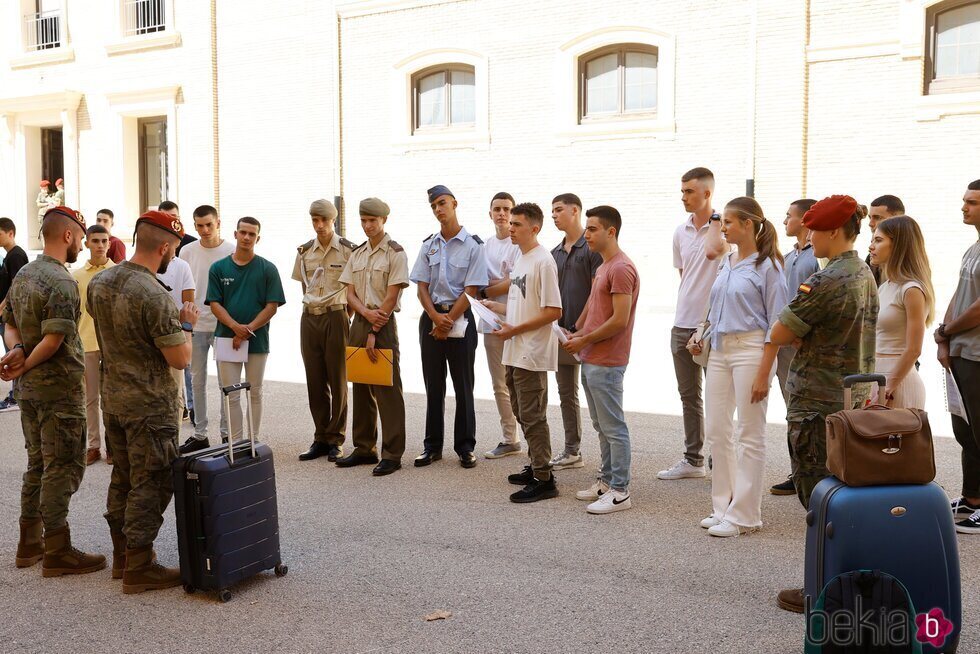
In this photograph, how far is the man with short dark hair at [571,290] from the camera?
745cm

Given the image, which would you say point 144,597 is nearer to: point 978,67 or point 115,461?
point 115,461

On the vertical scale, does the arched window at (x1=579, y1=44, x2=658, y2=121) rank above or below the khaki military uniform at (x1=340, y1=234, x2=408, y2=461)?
above

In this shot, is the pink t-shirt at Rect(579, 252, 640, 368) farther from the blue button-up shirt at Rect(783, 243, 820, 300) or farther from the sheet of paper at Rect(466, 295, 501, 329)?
the blue button-up shirt at Rect(783, 243, 820, 300)

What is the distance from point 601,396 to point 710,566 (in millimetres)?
1487

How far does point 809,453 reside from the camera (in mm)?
4812

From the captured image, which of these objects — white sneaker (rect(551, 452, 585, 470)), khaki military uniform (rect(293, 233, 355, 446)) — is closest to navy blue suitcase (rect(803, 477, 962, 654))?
white sneaker (rect(551, 452, 585, 470))

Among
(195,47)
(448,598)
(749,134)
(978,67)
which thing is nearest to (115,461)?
(448,598)

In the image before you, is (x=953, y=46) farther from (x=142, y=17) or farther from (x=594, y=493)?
(x=142, y=17)

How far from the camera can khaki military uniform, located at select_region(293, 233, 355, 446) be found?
8.34m

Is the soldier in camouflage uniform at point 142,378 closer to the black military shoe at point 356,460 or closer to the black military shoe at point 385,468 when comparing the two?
the black military shoe at point 385,468

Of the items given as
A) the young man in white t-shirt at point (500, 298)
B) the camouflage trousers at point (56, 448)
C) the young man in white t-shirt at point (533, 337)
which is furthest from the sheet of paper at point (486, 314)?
the camouflage trousers at point (56, 448)

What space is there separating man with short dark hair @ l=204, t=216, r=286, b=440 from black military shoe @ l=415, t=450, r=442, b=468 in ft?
4.59

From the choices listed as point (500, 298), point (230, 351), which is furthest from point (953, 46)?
point (230, 351)

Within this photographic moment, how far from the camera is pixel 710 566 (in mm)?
5410
